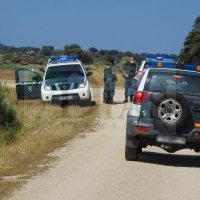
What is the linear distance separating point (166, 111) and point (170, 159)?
1.99 metres

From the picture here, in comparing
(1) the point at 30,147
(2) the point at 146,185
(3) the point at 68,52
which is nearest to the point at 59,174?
(2) the point at 146,185

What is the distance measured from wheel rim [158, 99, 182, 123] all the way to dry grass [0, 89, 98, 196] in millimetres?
2464

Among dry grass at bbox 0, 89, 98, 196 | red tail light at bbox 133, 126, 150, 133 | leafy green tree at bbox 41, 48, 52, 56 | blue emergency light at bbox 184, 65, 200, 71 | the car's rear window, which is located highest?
blue emergency light at bbox 184, 65, 200, 71

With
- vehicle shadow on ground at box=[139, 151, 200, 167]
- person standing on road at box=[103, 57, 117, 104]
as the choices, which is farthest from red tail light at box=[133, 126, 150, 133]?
person standing on road at box=[103, 57, 117, 104]

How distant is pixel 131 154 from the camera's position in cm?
1076

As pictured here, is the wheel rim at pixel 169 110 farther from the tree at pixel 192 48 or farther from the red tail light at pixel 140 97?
the tree at pixel 192 48

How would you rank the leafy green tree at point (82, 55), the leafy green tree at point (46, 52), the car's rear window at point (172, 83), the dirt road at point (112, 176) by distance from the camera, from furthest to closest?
the leafy green tree at point (46, 52)
the leafy green tree at point (82, 55)
the car's rear window at point (172, 83)
the dirt road at point (112, 176)

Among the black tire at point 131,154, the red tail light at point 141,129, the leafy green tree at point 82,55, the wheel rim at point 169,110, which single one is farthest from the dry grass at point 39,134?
the leafy green tree at point 82,55

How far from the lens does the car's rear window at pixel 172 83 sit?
10.3m

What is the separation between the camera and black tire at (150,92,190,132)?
9766 millimetres

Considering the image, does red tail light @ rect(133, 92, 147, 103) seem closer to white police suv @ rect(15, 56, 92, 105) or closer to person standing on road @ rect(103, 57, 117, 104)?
white police suv @ rect(15, 56, 92, 105)

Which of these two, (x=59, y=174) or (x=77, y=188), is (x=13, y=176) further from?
(x=77, y=188)

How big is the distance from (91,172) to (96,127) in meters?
6.27

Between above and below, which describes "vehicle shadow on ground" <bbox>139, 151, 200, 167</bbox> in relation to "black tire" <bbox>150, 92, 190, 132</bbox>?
below
